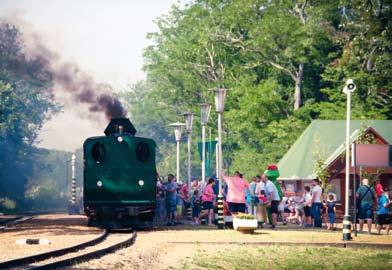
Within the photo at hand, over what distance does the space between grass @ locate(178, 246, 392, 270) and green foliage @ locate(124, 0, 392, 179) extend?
30528 millimetres

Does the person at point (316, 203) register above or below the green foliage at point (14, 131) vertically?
below

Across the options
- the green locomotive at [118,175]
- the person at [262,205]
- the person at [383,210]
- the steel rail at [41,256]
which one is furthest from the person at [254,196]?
the steel rail at [41,256]

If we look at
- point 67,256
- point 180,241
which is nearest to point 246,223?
point 180,241

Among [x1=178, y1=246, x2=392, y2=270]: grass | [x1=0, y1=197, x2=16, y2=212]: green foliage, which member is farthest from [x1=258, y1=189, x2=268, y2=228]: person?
[x1=0, y1=197, x2=16, y2=212]: green foliage

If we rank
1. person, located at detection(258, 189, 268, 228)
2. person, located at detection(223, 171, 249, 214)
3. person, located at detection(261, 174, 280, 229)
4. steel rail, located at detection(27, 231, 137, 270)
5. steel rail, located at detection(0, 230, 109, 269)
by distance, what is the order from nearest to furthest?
steel rail, located at detection(27, 231, 137, 270)
steel rail, located at detection(0, 230, 109, 269)
person, located at detection(258, 189, 268, 228)
person, located at detection(261, 174, 280, 229)
person, located at detection(223, 171, 249, 214)

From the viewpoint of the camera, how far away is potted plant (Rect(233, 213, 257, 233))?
30.0 meters

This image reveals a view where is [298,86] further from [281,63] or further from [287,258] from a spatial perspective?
[287,258]

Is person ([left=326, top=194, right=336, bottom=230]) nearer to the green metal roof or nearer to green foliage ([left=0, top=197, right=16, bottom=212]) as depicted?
the green metal roof

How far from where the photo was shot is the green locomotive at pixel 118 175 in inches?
1281

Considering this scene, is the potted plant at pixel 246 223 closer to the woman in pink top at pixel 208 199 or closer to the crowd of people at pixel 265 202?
the crowd of people at pixel 265 202

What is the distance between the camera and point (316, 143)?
166 feet

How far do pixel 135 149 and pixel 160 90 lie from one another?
194 ft

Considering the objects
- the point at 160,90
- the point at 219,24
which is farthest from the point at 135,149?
the point at 160,90

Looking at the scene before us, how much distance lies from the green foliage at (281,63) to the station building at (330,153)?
18.3 feet
